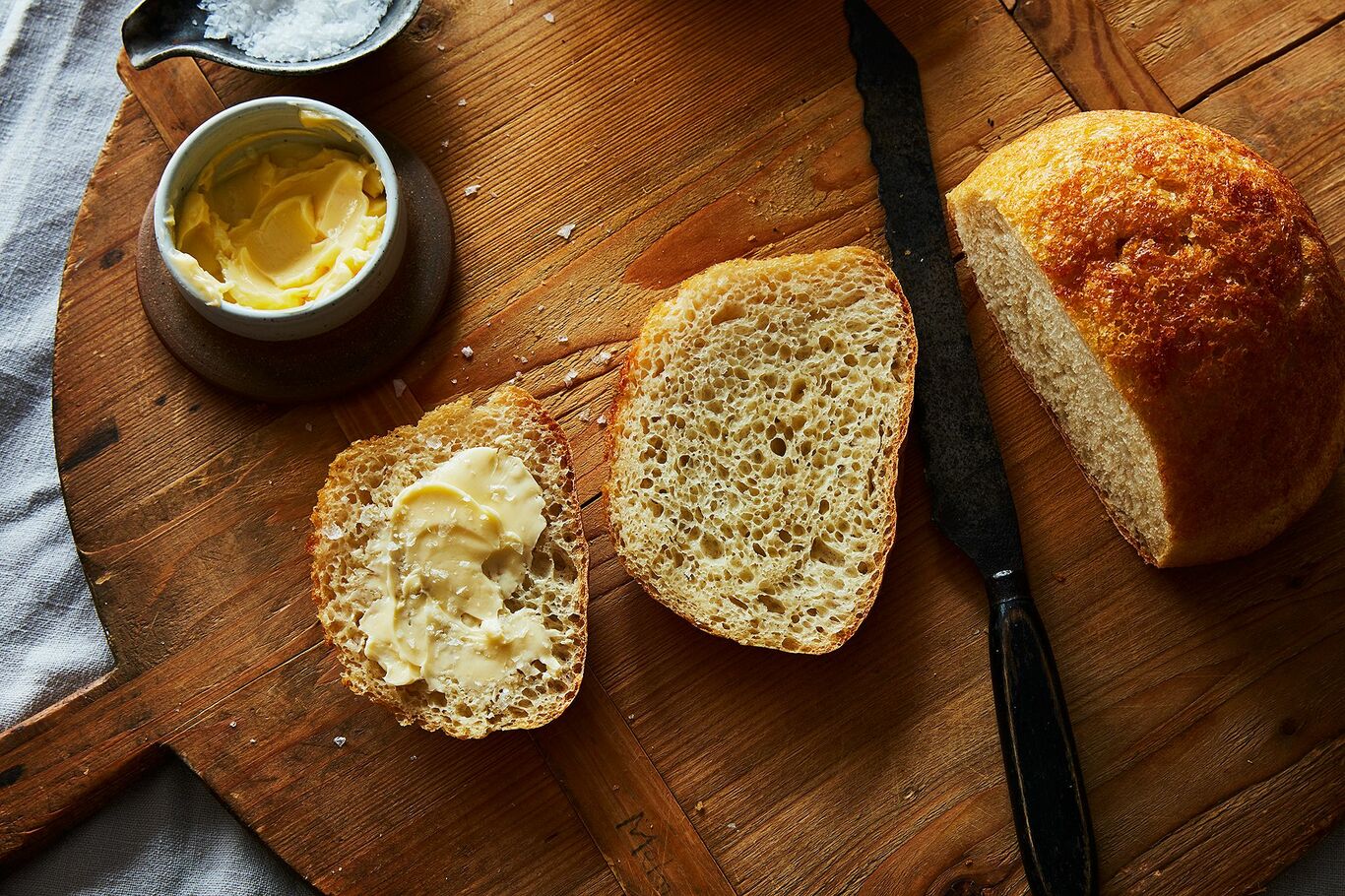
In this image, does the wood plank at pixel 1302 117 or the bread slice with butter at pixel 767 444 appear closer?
the bread slice with butter at pixel 767 444

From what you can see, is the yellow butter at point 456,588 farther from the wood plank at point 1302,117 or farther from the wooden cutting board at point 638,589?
the wood plank at point 1302,117

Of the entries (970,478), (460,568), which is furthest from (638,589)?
(970,478)

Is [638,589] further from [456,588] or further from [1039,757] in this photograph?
[1039,757]

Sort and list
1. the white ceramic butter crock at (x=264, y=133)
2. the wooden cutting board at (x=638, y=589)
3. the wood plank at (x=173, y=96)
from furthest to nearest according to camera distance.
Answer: the wood plank at (x=173, y=96) → the wooden cutting board at (x=638, y=589) → the white ceramic butter crock at (x=264, y=133)

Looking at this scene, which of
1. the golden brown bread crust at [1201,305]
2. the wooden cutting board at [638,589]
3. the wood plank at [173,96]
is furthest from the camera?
the wood plank at [173,96]

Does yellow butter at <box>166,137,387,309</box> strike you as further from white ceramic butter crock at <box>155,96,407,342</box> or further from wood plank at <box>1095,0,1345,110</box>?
wood plank at <box>1095,0,1345,110</box>

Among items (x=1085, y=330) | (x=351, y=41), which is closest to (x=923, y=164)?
(x=1085, y=330)

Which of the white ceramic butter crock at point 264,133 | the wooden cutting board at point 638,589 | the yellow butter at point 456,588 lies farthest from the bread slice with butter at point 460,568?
the white ceramic butter crock at point 264,133
